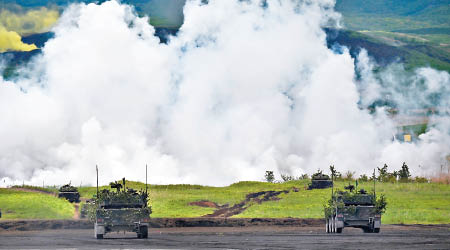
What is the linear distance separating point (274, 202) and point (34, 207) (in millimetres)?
27980

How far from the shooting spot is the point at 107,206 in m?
47.7

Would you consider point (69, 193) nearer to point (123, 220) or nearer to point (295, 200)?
Answer: point (295, 200)

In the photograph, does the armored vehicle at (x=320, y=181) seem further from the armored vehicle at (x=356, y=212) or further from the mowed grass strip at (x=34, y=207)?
the armored vehicle at (x=356, y=212)

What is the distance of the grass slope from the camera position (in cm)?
8044

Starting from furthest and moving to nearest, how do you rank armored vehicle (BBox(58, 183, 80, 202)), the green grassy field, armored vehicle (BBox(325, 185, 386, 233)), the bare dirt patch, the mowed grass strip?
armored vehicle (BBox(58, 183, 80, 202))
the bare dirt patch
the mowed grass strip
the green grassy field
armored vehicle (BBox(325, 185, 386, 233))

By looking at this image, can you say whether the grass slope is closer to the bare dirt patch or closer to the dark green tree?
the bare dirt patch

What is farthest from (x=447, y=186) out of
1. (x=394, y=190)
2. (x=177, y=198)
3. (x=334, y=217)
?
(x=334, y=217)

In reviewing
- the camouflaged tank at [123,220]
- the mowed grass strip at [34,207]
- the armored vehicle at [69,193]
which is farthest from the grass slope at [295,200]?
the camouflaged tank at [123,220]

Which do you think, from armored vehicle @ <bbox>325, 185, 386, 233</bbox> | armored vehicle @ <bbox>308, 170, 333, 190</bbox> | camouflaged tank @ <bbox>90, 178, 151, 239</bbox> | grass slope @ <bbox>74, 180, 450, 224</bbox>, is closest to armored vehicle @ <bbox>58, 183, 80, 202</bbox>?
grass slope @ <bbox>74, 180, 450, 224</bbox>

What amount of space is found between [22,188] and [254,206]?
37.0 m

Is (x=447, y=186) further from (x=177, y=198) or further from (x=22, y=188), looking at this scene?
(x=22, y=188)

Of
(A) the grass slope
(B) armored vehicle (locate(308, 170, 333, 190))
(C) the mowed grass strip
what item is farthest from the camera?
(B) armored vehicle (locate(308, 170, 333, 190))

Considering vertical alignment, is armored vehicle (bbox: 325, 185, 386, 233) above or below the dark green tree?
below

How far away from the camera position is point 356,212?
170 feet
